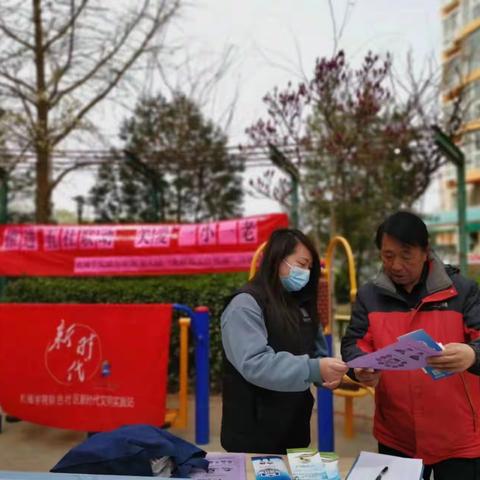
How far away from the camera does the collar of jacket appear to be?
1.75 m

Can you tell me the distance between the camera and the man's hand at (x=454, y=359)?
1549mm

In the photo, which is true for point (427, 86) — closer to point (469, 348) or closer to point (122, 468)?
point (469, 348)

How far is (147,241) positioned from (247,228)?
122 cm

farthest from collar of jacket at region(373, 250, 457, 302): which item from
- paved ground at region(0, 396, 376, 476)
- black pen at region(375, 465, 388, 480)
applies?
paved ground at region(0, 396, 376, 476)

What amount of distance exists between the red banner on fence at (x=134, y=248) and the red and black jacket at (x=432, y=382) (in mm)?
4105

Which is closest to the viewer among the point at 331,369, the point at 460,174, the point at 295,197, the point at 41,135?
the point at 331,369

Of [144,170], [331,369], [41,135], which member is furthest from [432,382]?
[41,135]

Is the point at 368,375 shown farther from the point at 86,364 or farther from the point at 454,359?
the point at 86,364

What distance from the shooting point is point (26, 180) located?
984 cm

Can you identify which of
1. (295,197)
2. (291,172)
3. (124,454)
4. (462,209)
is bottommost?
(124,454)

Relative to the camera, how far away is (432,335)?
68.9 inches

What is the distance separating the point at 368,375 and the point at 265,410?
0.40m

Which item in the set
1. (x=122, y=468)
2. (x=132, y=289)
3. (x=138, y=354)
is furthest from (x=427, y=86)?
(x=122, y=468)

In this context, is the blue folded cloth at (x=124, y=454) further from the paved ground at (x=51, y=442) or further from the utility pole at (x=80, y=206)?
the utility pole at (x=80, y=206)
